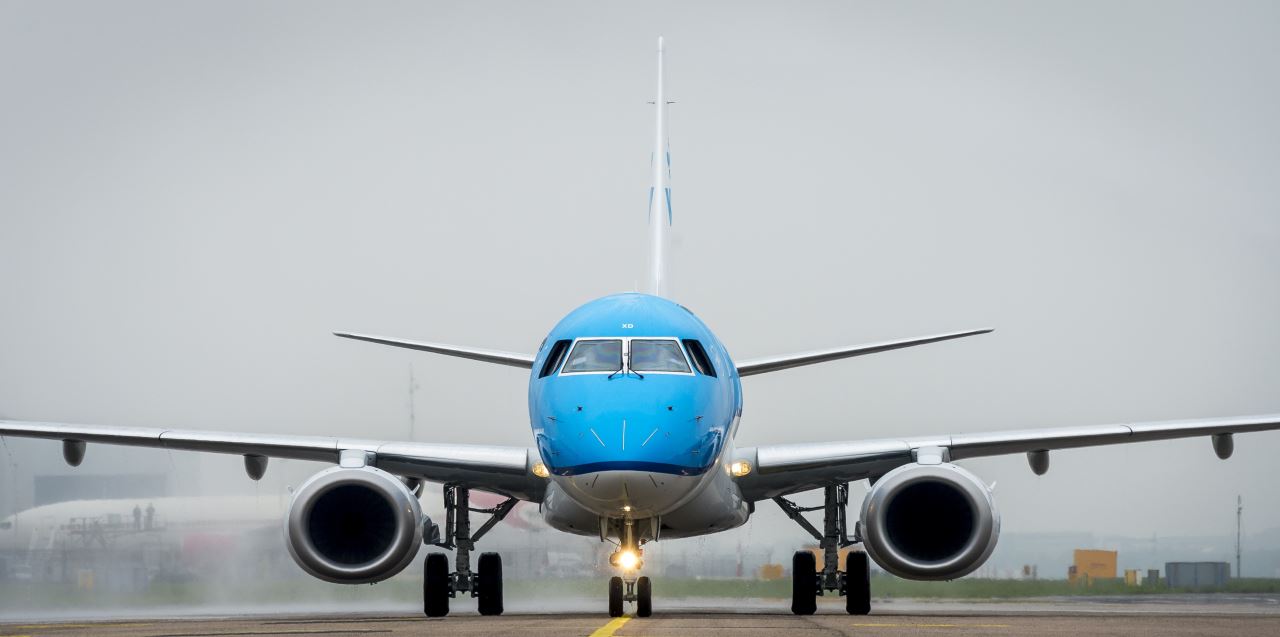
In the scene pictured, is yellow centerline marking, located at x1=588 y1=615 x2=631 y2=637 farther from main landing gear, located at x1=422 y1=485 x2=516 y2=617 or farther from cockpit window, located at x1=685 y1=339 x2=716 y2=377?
main landing gear, located at x1=422 y1=485 x2=516 y2=617

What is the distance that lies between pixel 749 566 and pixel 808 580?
396 inches

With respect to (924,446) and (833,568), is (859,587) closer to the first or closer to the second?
(833,568)

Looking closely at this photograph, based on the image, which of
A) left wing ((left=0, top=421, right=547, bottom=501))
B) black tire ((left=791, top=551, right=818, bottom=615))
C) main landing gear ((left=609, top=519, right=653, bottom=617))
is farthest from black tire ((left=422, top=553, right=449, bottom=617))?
black tire ((left=791, top=551, right=818, bottom=615))

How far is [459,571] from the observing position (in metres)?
22.3

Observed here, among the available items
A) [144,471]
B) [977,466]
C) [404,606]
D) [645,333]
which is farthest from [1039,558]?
[645,333]

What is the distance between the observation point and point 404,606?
97.9ft

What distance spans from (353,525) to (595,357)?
15.2 feet

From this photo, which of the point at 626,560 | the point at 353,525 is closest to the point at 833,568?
the point at 626,560

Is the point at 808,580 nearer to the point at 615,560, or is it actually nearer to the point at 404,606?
the point at 615,560

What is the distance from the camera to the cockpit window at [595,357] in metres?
16.0

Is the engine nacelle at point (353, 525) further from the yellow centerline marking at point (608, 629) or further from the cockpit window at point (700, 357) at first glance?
the cockpit window at point (700, 357)

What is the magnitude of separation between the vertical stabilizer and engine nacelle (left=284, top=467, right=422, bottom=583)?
530 centimetres

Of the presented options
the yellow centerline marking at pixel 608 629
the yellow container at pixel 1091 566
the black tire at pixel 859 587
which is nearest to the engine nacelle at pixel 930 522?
the black tire at pixel 859 587

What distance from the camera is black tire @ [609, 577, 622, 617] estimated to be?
1992 centimetres
